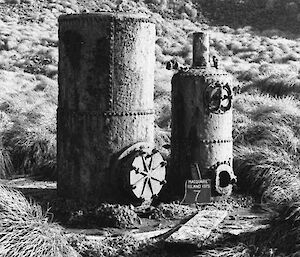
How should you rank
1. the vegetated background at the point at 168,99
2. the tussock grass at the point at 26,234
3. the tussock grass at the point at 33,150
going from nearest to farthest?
the tussock grass at the point at 26,234 < the vegetated background at the point at 168,99 < the tussock grass at the point at 33,150

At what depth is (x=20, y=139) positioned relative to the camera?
10.4m

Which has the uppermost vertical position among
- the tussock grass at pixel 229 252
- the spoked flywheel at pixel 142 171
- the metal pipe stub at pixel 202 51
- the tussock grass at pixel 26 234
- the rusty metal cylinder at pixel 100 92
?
the metal pipe stub at pixel 202 51

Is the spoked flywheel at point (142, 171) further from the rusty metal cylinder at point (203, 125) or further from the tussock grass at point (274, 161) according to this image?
the tussock grass at point (274, 161)

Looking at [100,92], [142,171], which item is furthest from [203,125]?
[100,92]

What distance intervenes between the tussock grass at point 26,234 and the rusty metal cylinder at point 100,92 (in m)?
1.14

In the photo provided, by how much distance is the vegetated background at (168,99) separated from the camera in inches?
340

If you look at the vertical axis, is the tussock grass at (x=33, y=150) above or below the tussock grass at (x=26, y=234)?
above

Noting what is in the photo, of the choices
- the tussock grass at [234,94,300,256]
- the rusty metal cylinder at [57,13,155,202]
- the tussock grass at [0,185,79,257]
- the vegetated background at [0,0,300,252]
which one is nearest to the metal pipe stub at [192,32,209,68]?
the rusty metal cylinder at [57,13,155,202]

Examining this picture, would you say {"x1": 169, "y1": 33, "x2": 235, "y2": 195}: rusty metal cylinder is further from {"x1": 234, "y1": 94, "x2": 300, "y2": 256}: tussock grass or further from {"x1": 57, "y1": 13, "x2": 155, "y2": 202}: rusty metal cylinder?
{"x1": 57, "y1": 13, "x2": 155, "y2": 202}: rusty metal cylinder

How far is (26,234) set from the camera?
5.50 metres

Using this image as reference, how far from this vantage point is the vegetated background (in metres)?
8.62

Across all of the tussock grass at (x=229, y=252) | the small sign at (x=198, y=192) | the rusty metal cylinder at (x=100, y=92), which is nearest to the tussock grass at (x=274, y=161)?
the tussock grass at (x=229, y=252)

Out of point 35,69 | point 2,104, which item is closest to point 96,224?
point 2,104

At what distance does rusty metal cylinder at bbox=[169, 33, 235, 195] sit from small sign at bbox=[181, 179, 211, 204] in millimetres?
327
